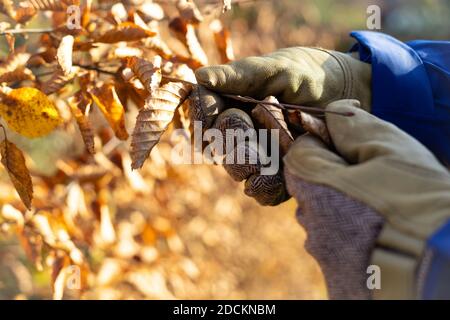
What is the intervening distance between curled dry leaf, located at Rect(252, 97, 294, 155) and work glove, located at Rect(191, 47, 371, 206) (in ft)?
0.06

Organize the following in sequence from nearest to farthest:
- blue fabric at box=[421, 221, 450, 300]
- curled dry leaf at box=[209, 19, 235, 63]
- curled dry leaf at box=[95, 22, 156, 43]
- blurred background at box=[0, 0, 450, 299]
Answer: blue fabric at box=[421, 221, 450, 300] → curled dry leaf at box=[95, 22, 156, 43] → curled dry leaf at box=[209, 19, 235, 63] → blurred background at box=[0, 0, 450, 299]

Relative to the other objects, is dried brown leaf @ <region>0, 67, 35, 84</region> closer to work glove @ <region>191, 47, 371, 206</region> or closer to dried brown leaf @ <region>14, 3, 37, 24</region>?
dried brown leaf @ <region>14, 3, 37, 24</region>

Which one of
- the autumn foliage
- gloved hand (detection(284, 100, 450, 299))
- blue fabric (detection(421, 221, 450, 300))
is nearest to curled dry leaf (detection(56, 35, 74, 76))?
the autumn foliage

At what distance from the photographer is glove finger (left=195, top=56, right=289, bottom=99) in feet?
3.27

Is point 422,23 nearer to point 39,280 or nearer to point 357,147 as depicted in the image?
point 39,280

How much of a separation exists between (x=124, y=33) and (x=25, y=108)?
0.79 feet

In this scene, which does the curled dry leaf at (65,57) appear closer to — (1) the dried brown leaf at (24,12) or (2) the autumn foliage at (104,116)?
(2) the autumn foliage at (104,116)

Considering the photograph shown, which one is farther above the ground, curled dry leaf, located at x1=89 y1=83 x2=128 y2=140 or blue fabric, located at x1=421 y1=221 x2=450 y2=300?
curled dry leaf, located at x1=89 y1=83 x2=128 y2=140

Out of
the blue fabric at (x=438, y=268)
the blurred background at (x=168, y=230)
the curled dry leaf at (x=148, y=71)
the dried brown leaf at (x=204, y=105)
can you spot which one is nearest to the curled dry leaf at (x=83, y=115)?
the curled dry leaf at (x=148, y=71)

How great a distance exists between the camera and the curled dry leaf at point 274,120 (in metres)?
0.97

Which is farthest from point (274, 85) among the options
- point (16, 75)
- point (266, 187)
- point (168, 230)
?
point (168, 230)

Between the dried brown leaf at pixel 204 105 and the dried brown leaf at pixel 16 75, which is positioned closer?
the dried brown leaf at pixel 204 105

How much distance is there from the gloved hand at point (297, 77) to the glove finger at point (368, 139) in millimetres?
142

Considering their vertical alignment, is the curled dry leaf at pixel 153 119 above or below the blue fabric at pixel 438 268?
above
